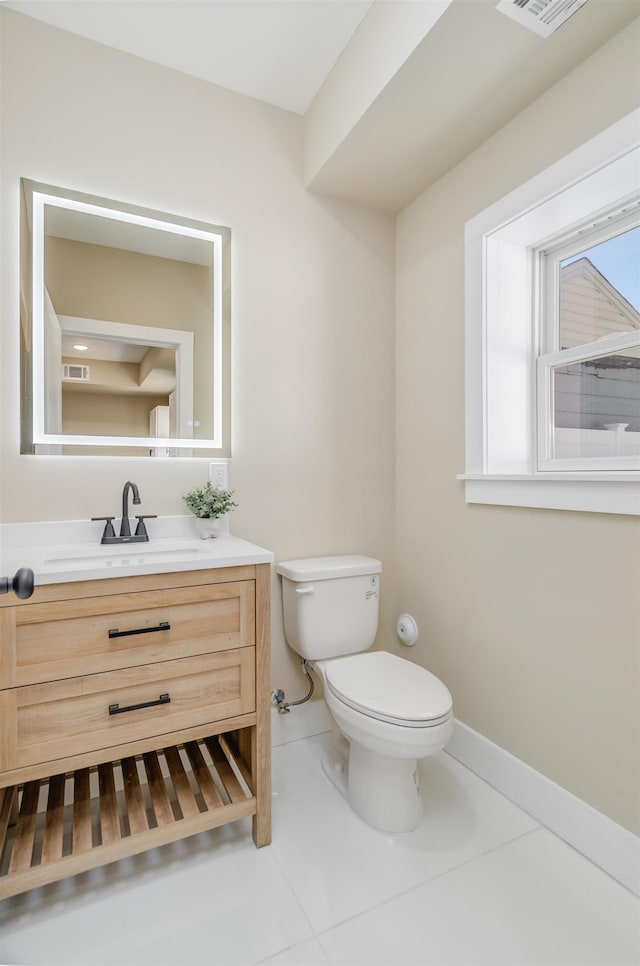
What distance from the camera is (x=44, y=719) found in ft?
3.72

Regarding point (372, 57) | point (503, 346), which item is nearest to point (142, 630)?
point (503, 346)

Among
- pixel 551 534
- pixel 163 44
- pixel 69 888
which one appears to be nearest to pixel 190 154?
pixel 163 44

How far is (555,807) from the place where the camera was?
1.45 m

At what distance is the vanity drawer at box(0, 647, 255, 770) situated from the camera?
1113 millimetres

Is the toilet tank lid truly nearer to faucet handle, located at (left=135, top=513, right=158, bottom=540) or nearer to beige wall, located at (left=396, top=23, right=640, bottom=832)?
beige wall, located at (left=396, top=23, right=640, bottom=832)

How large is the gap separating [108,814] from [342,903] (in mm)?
658

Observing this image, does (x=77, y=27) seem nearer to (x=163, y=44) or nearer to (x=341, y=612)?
(x=163, y=44)

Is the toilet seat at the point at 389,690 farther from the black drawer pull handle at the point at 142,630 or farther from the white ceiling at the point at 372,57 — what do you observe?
the white ceiling at the point at 372,57

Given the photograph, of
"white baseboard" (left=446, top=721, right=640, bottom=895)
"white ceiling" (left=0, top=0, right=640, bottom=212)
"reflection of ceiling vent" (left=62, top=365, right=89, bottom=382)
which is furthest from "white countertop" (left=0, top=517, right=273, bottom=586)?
"white ceiling" (left=0, top=0, right=640, bottom=212)

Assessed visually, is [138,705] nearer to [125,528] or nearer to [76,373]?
[125,528]

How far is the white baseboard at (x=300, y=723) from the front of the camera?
6.22ft

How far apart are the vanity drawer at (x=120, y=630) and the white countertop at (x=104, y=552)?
0.07 m

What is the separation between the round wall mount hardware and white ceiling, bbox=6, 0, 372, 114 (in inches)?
86.1

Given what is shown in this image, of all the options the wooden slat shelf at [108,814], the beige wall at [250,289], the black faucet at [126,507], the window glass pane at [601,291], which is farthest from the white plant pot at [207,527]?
the window glass pane at [601,291]
